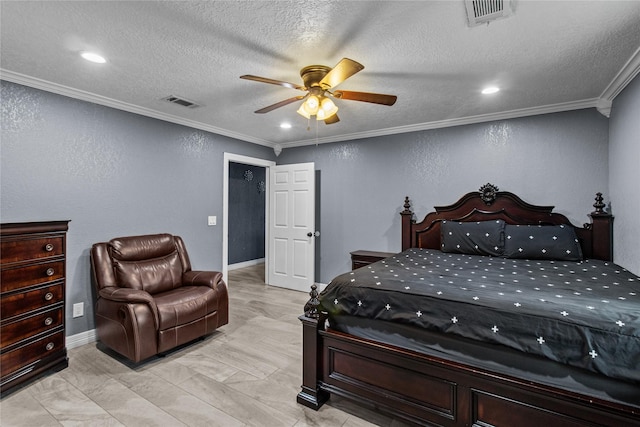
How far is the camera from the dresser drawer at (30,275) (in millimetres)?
2193

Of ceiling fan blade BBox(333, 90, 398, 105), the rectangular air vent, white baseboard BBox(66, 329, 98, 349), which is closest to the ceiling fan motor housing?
ceiling fan blade BBox(333, 90, 398, 105)

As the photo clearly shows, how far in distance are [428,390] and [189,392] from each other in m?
1.65

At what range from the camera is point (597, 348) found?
1346 millimetres

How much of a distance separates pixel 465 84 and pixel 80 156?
3.74 metres

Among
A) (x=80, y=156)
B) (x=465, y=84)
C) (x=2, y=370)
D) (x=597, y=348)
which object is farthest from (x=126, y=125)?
(x=597, y=348)

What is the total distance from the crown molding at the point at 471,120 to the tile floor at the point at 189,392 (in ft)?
9.67

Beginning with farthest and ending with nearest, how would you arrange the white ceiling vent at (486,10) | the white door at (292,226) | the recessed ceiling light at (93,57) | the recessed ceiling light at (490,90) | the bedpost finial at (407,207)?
the white door at (292,226)
the bedpost finial at (407,207)
the recessed ceiling light at (490,90)
the recessed ceiling light at (93,57)
the white ceiling vent at (486,10)

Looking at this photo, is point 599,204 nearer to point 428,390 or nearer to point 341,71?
point 428,390

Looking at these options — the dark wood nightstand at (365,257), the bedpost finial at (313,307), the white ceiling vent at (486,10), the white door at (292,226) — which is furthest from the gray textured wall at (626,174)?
the white door at (292,226)

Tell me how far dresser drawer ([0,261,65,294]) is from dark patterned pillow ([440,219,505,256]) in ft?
12.3

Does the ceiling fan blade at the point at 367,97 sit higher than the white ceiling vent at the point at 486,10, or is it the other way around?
the white ceiling vent at the point at 486,10

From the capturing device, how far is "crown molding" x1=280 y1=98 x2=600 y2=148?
3283 mm

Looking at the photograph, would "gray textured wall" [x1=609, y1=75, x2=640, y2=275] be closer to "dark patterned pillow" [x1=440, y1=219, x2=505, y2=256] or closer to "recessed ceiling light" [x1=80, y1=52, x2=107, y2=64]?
"dark patterned pillow" [x1=440, y1=219, x2=505, y2=256]

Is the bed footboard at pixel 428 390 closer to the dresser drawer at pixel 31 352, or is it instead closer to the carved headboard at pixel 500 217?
the dresser drawer at pixel 31 352
